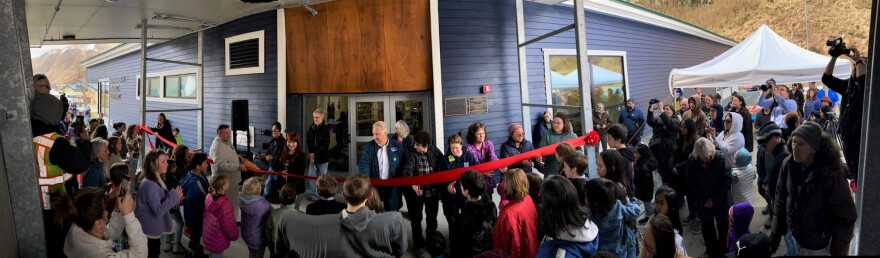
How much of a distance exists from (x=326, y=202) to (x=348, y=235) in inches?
15.3

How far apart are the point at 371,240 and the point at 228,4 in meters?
6.07

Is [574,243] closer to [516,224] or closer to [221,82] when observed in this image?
[516,224]

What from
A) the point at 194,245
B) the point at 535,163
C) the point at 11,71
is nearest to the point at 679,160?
the point at 535,163

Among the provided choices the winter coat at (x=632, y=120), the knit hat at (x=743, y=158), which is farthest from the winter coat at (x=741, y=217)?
the winter coat at (x=632, y=120)

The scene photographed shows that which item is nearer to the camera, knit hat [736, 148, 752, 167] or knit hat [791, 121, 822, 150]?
knit hat [791, 121, 822, 150]

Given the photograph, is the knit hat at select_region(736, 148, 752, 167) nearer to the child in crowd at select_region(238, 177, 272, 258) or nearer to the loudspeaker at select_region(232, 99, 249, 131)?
the child in crowd at select_region(238, 177, 272, 258)

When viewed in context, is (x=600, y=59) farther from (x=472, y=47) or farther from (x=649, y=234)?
(x=649, y=234)

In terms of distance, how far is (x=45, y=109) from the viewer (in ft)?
8.09

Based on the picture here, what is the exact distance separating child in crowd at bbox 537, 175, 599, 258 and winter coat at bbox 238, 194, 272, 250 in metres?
2.22

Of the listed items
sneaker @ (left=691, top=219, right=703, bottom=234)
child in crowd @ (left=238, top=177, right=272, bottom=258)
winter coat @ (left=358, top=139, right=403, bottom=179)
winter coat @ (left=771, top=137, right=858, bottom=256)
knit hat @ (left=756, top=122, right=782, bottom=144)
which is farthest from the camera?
winter coat @ (left=358, top=139, right=403, bottom=179)

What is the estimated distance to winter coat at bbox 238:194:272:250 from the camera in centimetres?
332

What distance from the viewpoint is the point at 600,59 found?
8.97 m

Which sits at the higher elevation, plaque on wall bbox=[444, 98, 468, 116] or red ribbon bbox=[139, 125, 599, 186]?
plaque on wall bbox=[444, 98, 468, 116]

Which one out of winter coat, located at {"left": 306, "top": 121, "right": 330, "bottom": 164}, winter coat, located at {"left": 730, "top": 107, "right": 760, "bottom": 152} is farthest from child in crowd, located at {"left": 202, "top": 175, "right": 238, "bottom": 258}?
winter coat, located at {"left": 730, "top": 107, "right": 760, "bottom": 152}
